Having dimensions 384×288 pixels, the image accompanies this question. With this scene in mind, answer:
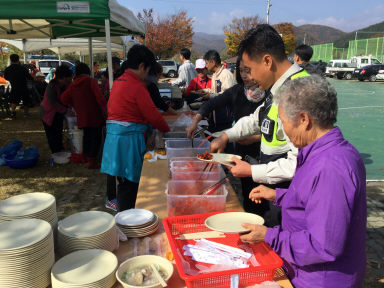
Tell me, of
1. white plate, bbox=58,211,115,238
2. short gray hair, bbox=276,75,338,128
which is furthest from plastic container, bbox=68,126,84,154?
short gray hair, bbox=276,75,338,128

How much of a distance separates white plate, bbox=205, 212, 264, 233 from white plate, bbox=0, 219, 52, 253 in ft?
2.34

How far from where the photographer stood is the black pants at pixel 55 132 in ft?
19.9

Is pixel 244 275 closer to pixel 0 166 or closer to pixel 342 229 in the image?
pixel 342 229

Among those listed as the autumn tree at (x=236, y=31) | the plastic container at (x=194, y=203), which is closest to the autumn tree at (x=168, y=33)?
the autumn tree at (x=236, y=31)

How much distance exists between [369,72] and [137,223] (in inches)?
1081

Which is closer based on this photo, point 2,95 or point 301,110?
point 301,110

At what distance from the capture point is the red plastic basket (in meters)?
1.15

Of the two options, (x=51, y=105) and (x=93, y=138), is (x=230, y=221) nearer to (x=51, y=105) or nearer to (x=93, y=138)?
(x=93, y=138)

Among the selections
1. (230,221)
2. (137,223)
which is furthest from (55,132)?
(230,221)

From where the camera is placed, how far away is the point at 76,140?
596cm

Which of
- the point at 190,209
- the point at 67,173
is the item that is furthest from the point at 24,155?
the point at 190,209

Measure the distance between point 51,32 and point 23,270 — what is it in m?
7.42

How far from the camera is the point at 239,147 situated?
11.3ft

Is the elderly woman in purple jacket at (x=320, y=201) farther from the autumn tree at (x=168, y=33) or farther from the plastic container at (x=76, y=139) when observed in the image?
the autumn tree at (x=168, y=33)
